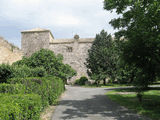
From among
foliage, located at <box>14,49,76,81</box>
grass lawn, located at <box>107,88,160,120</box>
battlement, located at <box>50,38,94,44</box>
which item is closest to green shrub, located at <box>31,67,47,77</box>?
foliage, located at <box>14,49,76,81</box>

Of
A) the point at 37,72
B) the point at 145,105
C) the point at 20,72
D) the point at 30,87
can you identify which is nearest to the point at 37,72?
the point at 37,72

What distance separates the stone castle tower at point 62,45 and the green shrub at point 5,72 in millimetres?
25682

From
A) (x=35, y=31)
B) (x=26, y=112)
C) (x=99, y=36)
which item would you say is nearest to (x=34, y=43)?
(x=35, y=31)

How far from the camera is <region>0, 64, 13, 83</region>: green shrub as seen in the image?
10.8m

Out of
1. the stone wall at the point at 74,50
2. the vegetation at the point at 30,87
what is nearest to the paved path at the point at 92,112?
the vegetation at the point at 30,87

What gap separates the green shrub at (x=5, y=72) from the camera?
10828 mm

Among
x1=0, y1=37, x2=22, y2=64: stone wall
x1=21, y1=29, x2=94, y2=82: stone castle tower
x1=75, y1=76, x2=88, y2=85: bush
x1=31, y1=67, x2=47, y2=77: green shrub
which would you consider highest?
x1=21, y1=29, x2=94, y2=82: stone castle tower

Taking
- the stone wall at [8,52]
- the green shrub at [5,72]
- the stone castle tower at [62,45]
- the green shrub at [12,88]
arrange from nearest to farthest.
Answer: the green shrub at [12,88], the green shrub at [5,72], the stone wall at [8,52], the stone castle tower at [62,45]

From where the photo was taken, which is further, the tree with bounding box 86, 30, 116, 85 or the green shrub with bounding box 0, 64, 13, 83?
the tree with bounding box 86, 30, 116, 85

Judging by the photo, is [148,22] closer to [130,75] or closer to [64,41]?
[130,75]

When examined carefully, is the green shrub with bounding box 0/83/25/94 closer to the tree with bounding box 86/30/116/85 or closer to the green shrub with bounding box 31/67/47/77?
the green shrub with bounding box 31/67/47/77

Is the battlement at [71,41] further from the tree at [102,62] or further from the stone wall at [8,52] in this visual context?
the stone wall at [8,52]

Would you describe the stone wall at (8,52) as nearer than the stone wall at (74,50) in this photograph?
Yes

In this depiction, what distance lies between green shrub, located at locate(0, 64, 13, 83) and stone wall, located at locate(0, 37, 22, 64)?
10.8 m
